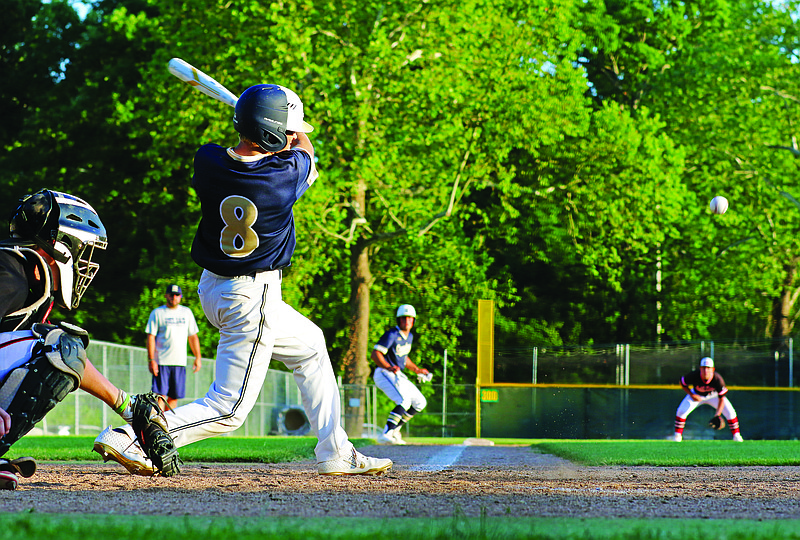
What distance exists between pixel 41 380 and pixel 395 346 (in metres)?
11.2

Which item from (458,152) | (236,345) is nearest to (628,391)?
(458,152)

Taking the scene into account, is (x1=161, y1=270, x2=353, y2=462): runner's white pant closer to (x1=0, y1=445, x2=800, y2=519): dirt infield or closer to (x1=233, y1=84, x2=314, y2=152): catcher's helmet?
(x1=0, y1=445, x2=800, y2=519): dirt infield

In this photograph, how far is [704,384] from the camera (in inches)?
794

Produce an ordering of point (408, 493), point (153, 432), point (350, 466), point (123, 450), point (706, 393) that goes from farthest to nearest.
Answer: point (706, 393), point (350, 466), point (123, 450), point (153, 432), point (408, 493)

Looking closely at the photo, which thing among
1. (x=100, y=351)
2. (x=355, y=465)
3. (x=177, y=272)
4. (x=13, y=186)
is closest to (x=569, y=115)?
(x=177, y=272)

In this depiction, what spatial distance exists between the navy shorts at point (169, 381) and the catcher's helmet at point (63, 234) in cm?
919

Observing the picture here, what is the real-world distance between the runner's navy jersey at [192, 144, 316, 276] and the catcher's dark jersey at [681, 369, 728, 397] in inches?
613

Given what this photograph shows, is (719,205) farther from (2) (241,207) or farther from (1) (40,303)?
(1) (40,303)

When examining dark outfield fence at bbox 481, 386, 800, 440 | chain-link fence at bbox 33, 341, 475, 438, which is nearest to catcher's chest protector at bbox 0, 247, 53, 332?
chain-link fence at bbox 33, 341, 475, 438

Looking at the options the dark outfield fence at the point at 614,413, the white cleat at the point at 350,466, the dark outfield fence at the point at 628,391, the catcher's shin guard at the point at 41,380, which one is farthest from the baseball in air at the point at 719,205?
the catcher's shin guard at the point at 41,380

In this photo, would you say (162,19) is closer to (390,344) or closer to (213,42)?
(213,42)

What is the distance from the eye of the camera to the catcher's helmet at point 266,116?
20.1ft

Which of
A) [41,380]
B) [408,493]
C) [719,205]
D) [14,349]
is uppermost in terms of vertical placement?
[719,205]

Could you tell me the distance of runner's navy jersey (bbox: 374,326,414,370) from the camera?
16.1 metres
